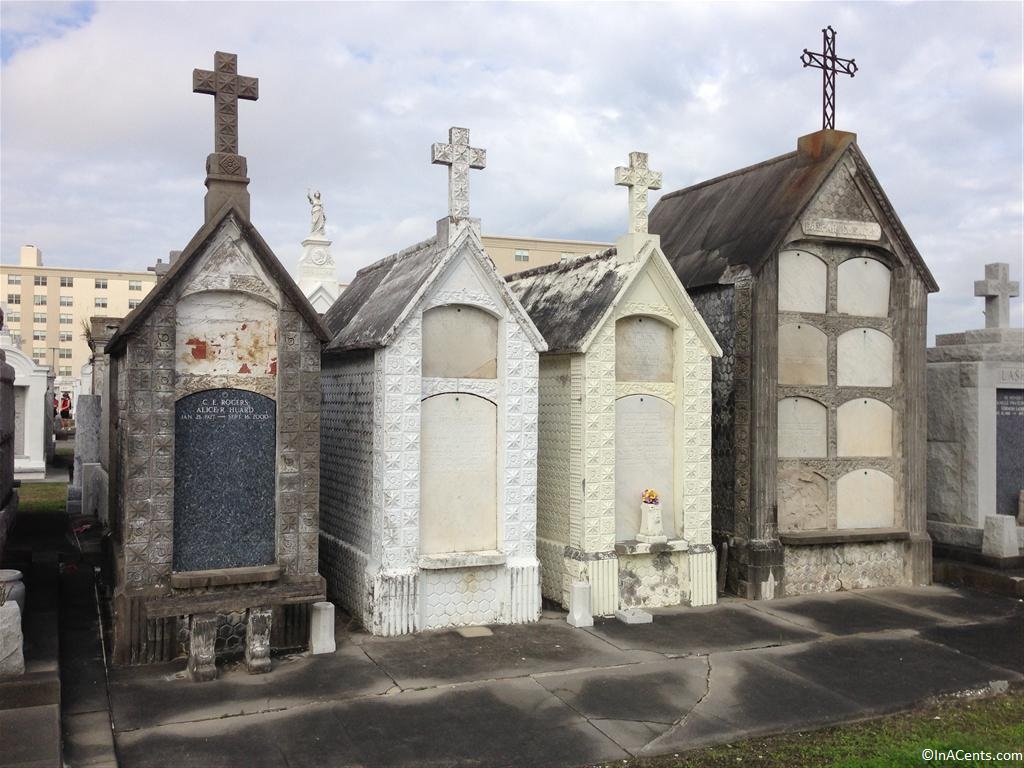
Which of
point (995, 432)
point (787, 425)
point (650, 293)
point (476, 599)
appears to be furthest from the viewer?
point (995, 432)

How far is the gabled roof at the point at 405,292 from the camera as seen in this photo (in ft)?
34.7

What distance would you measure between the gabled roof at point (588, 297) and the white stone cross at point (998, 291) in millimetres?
5675

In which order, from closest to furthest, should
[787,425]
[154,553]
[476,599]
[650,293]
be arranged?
[154,553]
[476,599]
[650,293]
[787,425]

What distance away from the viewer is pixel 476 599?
35.6 ft

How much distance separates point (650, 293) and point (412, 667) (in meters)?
5.88

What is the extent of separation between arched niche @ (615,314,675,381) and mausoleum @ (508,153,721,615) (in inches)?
0.6

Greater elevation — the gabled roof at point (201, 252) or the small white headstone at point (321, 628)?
the gabled roof at point (201, 252)

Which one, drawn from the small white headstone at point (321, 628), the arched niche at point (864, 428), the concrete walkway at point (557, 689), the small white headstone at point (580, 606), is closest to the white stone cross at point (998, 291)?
the arched niche at point (864, 428)

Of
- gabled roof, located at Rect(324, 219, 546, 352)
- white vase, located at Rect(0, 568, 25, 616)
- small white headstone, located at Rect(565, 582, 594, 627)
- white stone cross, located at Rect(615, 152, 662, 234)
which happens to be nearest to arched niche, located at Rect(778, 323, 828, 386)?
white stone cross, located at Rect(615, 152, 662, 234)

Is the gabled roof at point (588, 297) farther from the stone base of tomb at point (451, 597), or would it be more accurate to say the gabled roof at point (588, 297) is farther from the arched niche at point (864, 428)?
the stone base of tomb at point (451, 597)

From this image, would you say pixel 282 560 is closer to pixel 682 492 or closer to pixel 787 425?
pixel 682 492

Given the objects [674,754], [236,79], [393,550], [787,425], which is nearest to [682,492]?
[787,425]

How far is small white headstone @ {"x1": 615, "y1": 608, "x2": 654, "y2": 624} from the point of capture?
438 inches

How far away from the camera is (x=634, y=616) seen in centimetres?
1120
